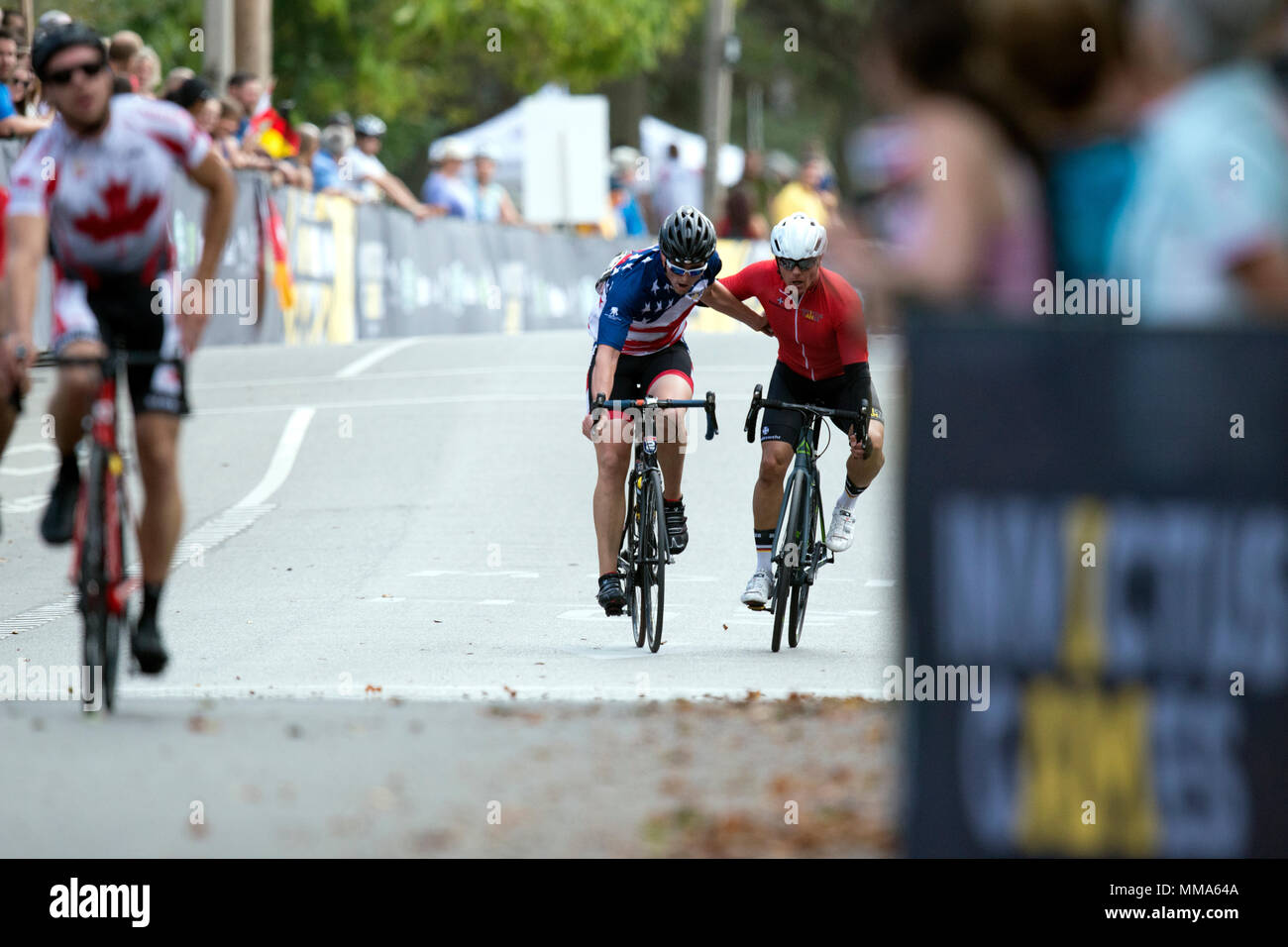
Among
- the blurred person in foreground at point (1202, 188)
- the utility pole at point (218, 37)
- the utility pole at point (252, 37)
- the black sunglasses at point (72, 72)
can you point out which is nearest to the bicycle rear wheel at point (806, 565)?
the black sunglasses at point (72, 72)

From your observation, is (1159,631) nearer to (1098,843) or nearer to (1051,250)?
(1098,843)

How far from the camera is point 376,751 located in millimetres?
6352

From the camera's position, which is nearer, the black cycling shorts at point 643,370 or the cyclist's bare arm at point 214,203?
the cyclist's bare arm at point 214,203

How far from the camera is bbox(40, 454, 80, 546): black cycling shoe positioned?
715 centimetres

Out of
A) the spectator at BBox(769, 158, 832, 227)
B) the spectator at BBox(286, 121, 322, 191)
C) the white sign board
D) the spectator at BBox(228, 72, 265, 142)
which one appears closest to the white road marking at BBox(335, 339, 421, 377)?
the spectator at BBox(286, 121, 322, 191)

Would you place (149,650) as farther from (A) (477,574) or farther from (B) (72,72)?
(A) (477,574)

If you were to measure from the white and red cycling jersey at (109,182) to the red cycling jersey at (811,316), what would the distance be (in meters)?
3.83

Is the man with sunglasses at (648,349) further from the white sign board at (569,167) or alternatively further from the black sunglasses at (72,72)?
the white sign board at (569,167)

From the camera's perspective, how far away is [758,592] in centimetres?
1052

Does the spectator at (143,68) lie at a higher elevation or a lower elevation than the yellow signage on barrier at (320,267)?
higher

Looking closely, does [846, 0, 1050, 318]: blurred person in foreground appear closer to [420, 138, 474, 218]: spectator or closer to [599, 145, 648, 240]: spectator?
[420, 138, 474, 218]: spectator

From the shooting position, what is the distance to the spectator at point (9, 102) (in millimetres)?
16234

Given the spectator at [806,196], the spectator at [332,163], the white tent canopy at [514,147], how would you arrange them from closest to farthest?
the spectator at [332,163] < the spectator at [806,196] < the white tent canopy at [514,147]

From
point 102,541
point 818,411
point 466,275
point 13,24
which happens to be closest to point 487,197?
point 466,275
